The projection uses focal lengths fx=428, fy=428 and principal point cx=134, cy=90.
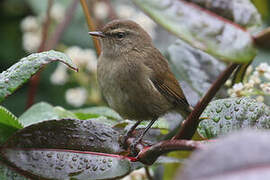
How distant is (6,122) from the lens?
4.36ft

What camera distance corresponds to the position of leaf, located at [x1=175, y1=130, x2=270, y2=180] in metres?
0.52

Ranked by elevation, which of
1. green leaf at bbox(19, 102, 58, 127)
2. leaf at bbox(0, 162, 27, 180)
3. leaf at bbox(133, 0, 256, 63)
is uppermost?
leaf at bbox(133, 0, 256, 63)

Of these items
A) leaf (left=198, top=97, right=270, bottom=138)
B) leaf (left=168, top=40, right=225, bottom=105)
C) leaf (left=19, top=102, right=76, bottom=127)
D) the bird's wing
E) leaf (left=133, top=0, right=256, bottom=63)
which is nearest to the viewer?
leaf (left=133, top=0, right=256, bottom=63)

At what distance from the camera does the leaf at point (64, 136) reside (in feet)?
4.26

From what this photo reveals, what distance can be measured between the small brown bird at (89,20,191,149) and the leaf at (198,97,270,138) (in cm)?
111

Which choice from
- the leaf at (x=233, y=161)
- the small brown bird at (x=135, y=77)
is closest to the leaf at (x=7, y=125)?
the leaf at (x=233, y=161)

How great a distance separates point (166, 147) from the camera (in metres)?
1.05

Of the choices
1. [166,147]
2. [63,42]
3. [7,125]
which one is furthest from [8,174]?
[63,42]

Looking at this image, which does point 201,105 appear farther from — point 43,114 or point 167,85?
point 167,85

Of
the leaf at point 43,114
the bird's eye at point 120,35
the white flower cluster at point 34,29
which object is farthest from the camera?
the white flower cluster at point 34,29

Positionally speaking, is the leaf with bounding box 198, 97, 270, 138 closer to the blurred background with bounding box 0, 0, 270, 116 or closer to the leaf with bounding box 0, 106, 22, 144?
the leaf with bounding box 0, 106, 22, 144

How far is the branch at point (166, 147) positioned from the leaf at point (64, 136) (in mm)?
174

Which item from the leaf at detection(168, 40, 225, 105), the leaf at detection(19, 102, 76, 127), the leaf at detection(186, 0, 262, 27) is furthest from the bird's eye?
the leaf at detection(186, 0, 262, 27)

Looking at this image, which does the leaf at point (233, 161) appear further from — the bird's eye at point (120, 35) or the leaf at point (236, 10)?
the bird's eye at point (120, 35)
